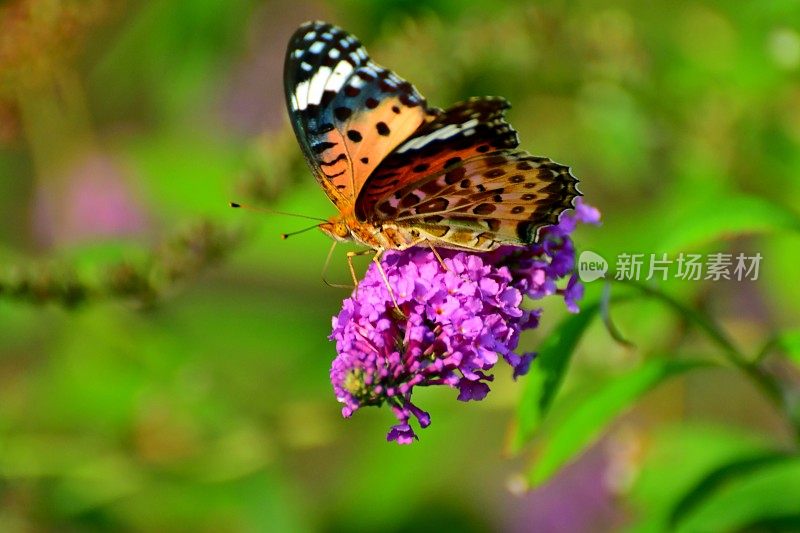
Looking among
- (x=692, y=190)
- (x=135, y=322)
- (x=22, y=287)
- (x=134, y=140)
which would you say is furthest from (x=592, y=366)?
(x=134, y=140)

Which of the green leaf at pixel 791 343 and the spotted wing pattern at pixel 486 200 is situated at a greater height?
the spotted wing pattern at pixel 486 200

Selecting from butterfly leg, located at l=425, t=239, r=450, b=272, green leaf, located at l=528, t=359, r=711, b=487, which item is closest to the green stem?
green leaf, located at l=528, t=359, r=711, b=487

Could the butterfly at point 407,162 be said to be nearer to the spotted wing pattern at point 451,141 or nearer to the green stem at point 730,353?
the spotted wing pattern at point 451,141

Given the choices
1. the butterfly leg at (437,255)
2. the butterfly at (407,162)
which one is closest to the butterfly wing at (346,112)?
the butterfly at (407,162)

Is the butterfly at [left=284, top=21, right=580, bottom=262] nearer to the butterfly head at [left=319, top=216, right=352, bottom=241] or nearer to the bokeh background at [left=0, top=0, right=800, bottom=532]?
the butterfly head at [left=319, top=216, right=352, bottom=241]

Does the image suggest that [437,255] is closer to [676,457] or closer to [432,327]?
[432,327]

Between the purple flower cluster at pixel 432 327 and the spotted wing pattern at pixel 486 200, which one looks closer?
the purple flower cluster at pixel 432 327
